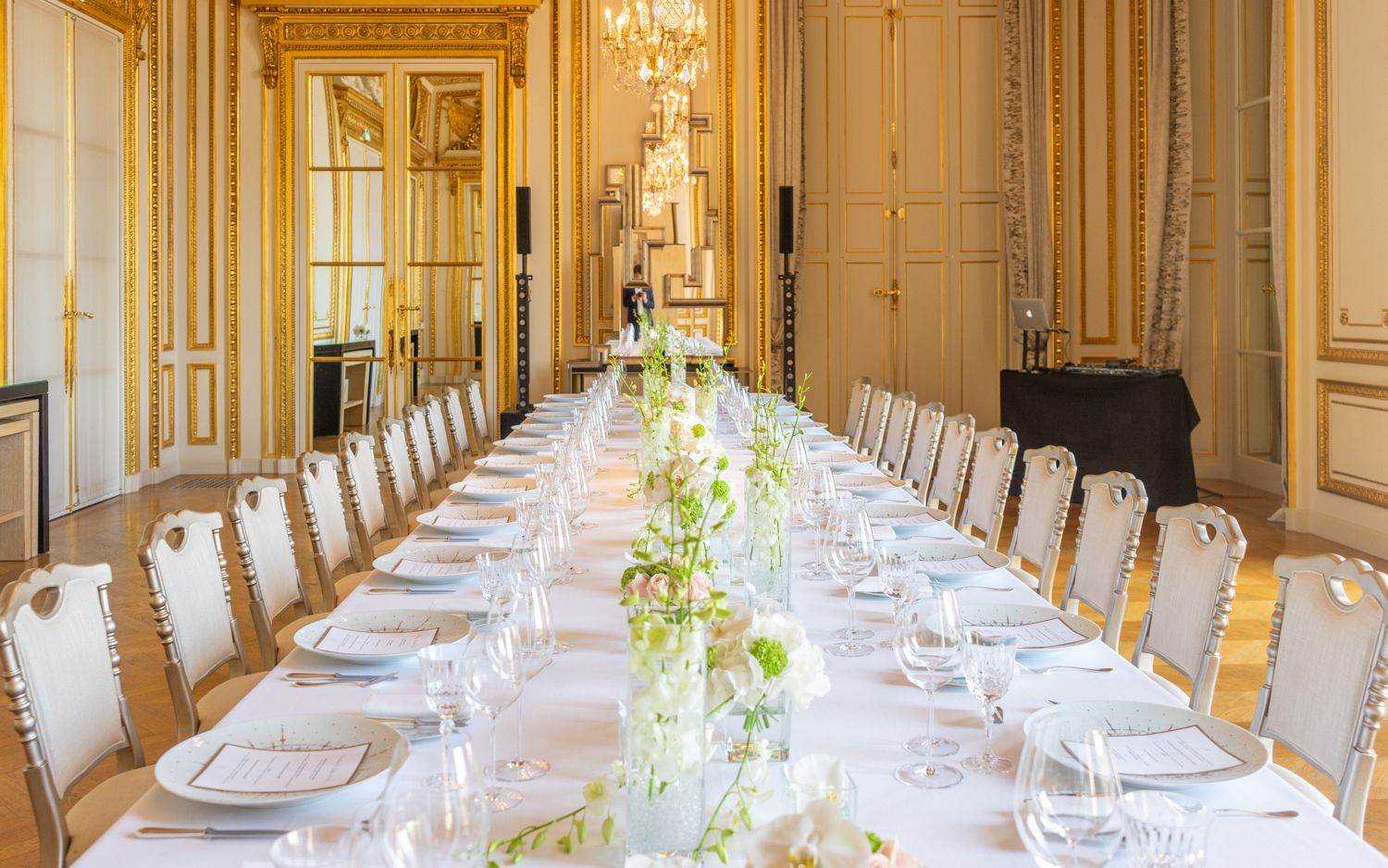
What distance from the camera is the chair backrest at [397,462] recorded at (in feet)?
15.8

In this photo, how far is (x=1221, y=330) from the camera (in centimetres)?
988

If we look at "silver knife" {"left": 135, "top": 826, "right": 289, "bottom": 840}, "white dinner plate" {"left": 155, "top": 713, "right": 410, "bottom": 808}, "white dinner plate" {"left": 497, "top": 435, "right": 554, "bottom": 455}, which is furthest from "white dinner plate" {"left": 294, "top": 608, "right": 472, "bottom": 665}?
"white dinner plate" {"left": 497, "top": 435, "right": 554, "bottom": 455}

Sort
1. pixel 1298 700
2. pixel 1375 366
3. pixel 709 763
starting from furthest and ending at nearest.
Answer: pixel 1375 366 → pixel 1298 700 → pixel 709 763

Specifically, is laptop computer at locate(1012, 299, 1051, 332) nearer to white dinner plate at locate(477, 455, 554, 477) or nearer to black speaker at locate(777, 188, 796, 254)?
black speaker at locate(777, 188, 796, 254)

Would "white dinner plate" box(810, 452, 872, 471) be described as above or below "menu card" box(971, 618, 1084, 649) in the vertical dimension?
above

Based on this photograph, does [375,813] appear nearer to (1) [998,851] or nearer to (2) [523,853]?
(2) [523,853]

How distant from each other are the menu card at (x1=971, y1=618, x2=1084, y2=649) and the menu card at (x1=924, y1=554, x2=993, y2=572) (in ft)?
1.66

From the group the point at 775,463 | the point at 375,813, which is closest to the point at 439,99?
the point at 775,463

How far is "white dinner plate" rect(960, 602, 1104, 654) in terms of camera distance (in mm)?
2318

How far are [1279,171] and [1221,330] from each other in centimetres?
213

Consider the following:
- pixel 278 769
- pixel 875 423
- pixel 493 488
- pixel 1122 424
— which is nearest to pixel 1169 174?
pixel 1122 424

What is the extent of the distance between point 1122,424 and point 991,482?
4.19 meters

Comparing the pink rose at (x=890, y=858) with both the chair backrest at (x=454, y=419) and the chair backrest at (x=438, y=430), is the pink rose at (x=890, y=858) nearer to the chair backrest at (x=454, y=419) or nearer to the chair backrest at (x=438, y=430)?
the chair backrest at (x=438, y=430)

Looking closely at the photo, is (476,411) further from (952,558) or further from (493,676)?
(493,676)
